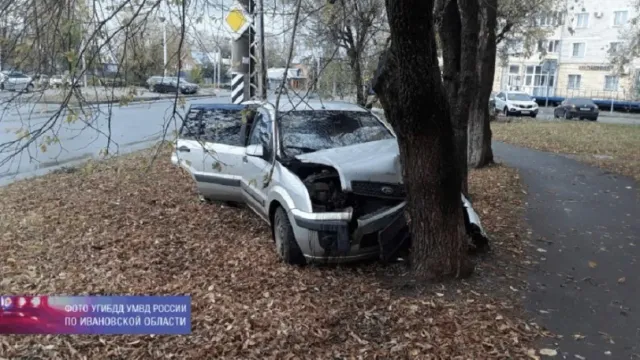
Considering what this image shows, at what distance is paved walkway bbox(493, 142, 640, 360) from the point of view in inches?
155

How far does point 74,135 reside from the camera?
14352mm

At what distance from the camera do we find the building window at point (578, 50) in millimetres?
49938

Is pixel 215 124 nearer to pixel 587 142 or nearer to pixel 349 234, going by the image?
pixel 349 234

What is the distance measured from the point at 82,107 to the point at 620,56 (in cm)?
4177

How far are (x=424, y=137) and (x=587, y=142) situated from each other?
51.8ft

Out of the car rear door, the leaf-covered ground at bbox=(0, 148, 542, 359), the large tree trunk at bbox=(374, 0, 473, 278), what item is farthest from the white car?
the large tree trunk at bbox=(374, 0, 473, 278)

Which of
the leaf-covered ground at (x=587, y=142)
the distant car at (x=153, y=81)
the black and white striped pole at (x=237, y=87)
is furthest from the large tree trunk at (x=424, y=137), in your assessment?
the leaf-covered ground at (x=587, y=142)

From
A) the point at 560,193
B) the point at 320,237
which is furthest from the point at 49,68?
the point at 560,193

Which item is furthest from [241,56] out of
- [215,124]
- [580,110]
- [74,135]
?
[580,110]

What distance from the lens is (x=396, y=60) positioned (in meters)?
4.26

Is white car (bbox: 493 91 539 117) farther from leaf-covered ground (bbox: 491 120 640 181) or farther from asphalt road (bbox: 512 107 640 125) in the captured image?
leaf-covered ground (bbox: 491 120 640 181)

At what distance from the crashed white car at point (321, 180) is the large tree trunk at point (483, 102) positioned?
17.3ft

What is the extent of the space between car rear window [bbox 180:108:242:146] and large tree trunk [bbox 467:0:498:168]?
578 cm

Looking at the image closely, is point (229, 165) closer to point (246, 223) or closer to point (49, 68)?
point (246, 223)
